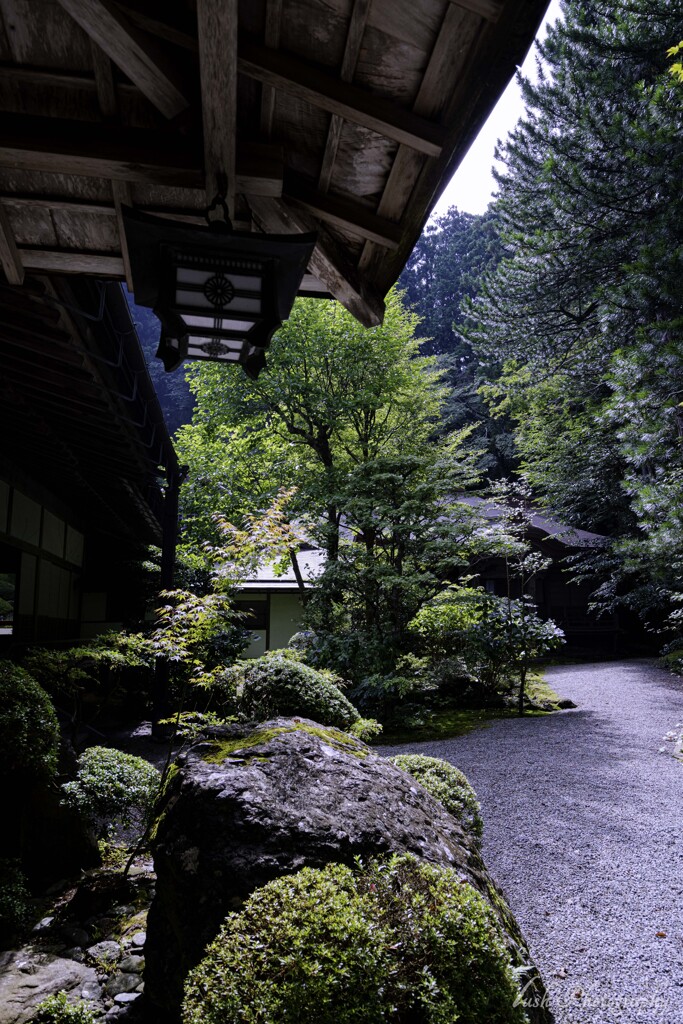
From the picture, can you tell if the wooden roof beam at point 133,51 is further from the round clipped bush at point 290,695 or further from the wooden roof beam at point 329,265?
the round clipped bush at point 290,695

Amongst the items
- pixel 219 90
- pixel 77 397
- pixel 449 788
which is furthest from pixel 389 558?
pixel 219 90

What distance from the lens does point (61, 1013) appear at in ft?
8.27

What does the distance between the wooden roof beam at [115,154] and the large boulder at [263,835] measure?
2.25 meters

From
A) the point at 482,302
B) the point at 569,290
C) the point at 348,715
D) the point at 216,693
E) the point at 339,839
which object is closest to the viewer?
the point at 339,839

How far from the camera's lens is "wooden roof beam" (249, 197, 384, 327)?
2.43 m

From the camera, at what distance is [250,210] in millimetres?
2477

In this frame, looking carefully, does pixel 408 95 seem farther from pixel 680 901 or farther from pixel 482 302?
pixel 482 302

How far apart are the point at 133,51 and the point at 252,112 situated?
17.6 inches

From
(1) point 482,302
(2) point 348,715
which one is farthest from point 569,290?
(2) point 348,715

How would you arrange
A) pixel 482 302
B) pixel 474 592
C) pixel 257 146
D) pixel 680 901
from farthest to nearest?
pixel 482 302, pixel 474 592, pixel 680 901, pixel 257 146

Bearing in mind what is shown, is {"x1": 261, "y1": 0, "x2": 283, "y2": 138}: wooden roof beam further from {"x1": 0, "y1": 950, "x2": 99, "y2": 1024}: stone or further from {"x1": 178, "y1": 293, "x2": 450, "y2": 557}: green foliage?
{"x1": 178, "y1": 293, "x2": 450, "y2": 557}: green foliage

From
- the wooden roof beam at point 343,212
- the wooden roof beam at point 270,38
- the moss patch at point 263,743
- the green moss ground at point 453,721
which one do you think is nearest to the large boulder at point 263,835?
the moss patch at point 263,743

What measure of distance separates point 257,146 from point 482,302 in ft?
49.8

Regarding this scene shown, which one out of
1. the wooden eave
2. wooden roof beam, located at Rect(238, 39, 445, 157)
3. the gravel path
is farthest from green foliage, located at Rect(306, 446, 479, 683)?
wooden roof beam, located at Rect(238, 39, 445, 157)
